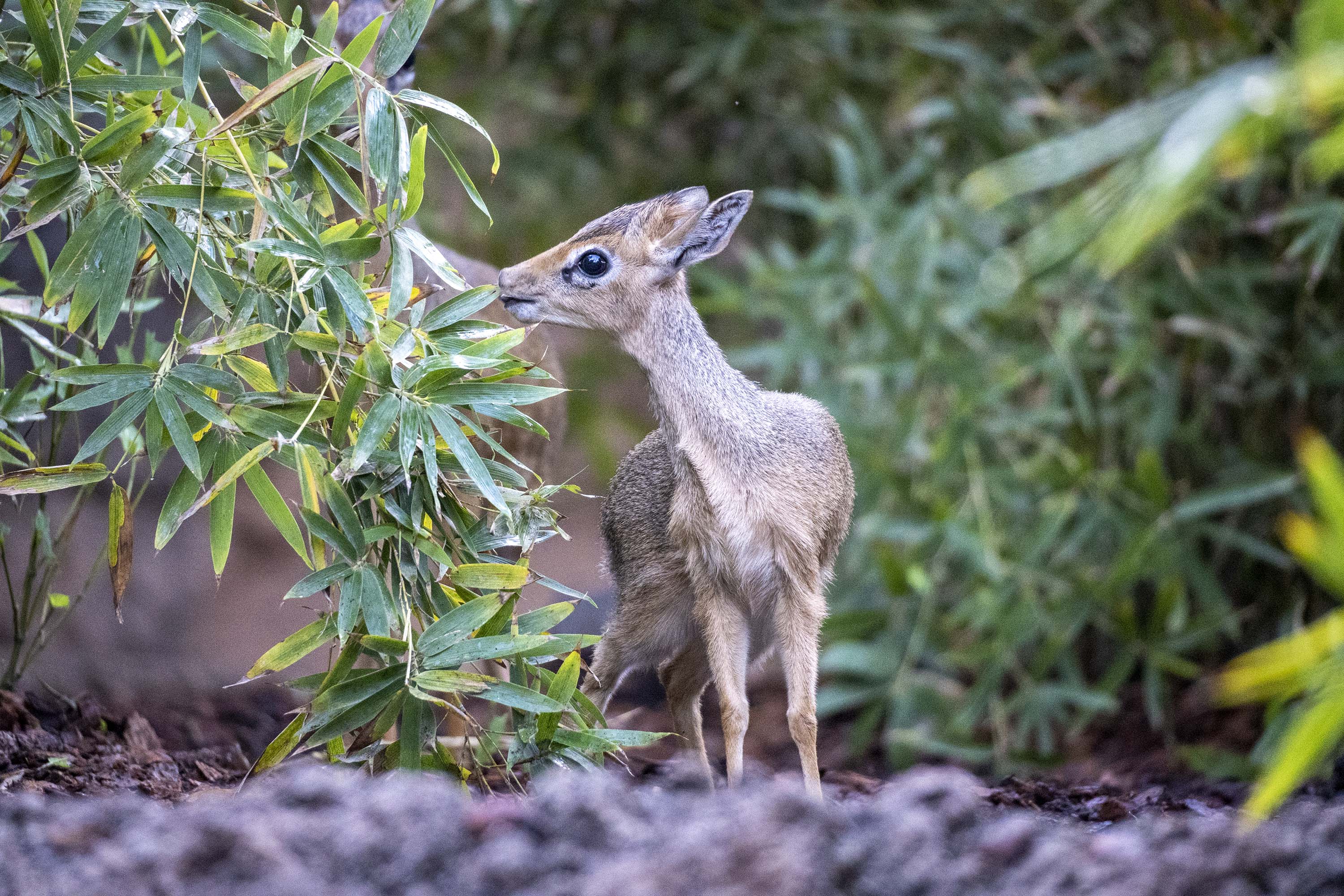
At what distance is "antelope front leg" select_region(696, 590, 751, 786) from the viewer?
3100 millimetres

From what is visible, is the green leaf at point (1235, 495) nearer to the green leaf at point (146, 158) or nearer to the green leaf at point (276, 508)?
the green leaf at point (276, 508)

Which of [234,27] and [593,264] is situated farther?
[593,264]

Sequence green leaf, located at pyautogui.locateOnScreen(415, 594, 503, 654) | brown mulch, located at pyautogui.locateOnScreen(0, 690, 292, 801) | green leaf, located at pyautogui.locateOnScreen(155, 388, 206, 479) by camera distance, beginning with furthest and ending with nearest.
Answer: brown mulch, located at pyautogui.locateOnScreen(0, 690, 292, 801)
green leaf, located at pyautogui.locateOnScreen(415, 594, 503, 654)
green leaf, located at pyautogui.locateOnScreen(155, 388, 206, 479)

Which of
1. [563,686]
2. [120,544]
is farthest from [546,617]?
[120,544]

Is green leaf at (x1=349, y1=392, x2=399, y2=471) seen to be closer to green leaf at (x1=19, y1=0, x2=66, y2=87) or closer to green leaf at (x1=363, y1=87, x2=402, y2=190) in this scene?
green leaf at (x1=363, y1=87, x2=402, y2=190)

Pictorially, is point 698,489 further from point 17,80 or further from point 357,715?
point 17,80

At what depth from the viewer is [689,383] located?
3.25 metres

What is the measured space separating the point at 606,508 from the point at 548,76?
4.56 m

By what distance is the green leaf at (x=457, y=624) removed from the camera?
2561mm

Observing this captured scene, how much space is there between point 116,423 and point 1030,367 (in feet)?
12.6

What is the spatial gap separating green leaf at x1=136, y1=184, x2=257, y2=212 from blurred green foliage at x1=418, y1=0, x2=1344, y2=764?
227 centimetres

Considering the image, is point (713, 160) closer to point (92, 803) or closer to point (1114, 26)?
point (1114, 26)

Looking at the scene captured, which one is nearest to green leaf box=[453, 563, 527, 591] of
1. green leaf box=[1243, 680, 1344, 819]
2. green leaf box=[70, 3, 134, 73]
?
green leaf box=[70, 3, 134, 73]

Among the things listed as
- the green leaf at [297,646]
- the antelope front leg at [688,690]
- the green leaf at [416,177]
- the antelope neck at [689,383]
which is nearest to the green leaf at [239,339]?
the green leaf at [416,177]
